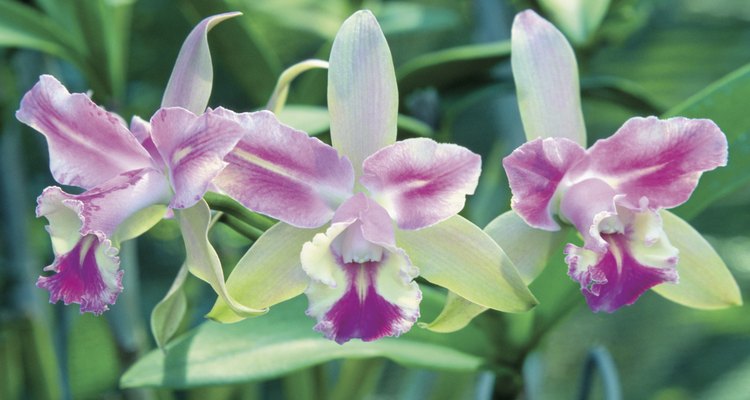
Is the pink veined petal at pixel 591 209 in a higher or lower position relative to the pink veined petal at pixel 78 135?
lower

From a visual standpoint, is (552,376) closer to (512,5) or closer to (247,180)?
(512,5)

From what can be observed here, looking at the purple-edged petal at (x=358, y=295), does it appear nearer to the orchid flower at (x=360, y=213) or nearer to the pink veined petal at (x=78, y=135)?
the orchid flower at (x=360, y=213)

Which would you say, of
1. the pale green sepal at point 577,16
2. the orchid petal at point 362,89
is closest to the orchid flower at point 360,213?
the orchid petal at point 362,89

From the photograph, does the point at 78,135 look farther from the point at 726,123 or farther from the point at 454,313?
the point at 726,123

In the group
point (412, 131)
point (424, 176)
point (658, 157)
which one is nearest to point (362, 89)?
point (424, 176)

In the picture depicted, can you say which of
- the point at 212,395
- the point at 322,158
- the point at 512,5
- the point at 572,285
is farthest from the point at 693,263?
the point at 212,395
